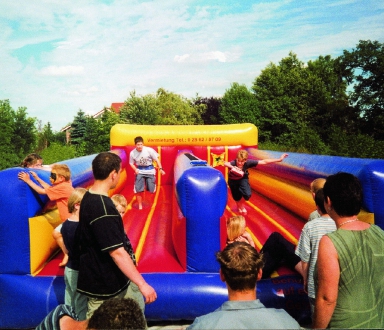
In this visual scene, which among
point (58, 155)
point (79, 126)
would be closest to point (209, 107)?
point (79, 126)

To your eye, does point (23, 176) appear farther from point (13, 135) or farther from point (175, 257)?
point (13, 135)

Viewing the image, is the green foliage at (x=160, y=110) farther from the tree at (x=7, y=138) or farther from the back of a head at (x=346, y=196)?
the back of a head at (x=346, y=196)

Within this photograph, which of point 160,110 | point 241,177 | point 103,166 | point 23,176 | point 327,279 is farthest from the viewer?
point 160,110

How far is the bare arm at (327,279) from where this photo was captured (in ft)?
4.63

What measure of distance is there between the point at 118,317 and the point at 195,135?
6.28 metres

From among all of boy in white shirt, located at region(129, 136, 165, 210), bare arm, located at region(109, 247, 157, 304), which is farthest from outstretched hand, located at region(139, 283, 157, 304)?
boy in white shirt, located at region(129, 136, 165, 210)

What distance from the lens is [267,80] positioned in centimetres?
2880

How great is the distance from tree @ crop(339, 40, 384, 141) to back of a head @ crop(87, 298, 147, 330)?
2286 cm

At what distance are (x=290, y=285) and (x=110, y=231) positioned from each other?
5.48 ft

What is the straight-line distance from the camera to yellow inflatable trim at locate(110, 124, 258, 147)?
283 inches

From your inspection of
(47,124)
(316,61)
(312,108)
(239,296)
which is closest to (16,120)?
(47,124)

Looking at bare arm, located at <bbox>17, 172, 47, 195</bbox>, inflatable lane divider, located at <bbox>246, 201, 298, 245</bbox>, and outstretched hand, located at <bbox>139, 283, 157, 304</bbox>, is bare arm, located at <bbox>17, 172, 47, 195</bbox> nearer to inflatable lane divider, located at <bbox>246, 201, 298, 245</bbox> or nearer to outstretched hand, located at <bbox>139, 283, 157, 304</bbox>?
outstretched hand, located at <bbox>139, 283, 157, 304</bbox>

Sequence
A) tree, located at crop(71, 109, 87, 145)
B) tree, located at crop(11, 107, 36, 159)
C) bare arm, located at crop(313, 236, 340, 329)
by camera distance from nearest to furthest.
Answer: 1. bare arm, located at crop(313, 236, 340, 329)
2. tree, located at crop(71, 109, 87, 145)
3. tree, located at crop(11, 107, 36, 159)

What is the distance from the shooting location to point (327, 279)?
142cm
